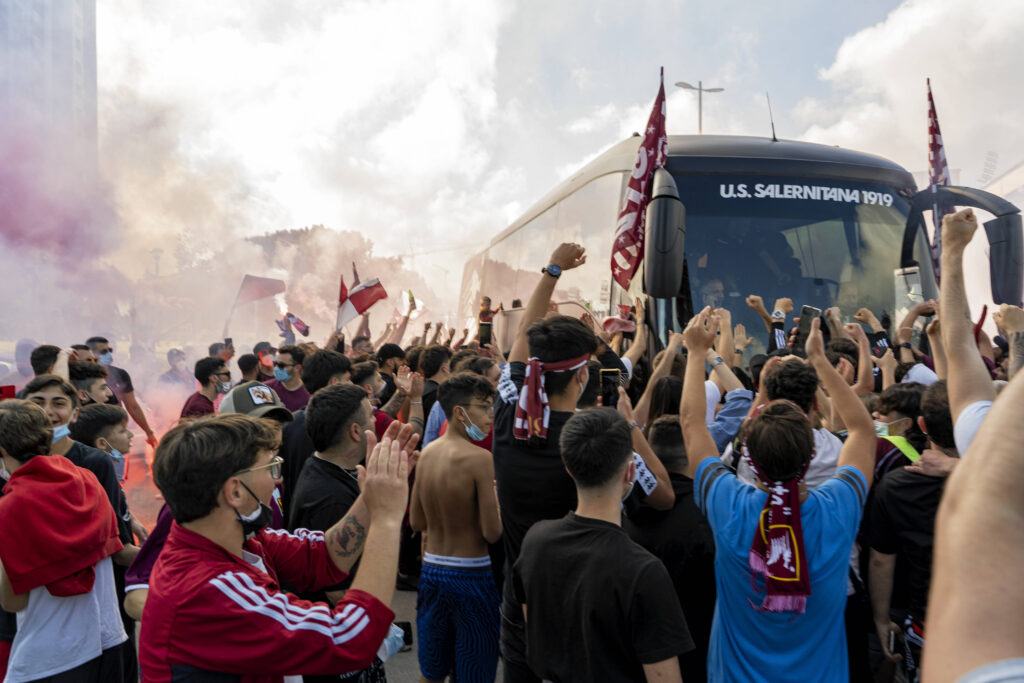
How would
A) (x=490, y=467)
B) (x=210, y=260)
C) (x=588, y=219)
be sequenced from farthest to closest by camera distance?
1. (x=210, y=260)
2. (x=588, y=219)
3. (x=490, y=467)

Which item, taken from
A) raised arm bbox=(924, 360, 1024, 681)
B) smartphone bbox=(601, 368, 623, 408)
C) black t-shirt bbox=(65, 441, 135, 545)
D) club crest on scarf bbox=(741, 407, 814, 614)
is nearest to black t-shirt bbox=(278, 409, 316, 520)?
black t-shirt bbox=(65, 441, 135, 545)

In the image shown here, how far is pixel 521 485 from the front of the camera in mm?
3096

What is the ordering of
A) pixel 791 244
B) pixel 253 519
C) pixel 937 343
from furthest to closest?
pixel 791 244 < pixel 937 343 < pixel 253 519

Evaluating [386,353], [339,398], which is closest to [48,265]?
[386,353]

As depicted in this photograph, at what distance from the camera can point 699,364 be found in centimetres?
301

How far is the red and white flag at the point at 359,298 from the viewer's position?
36.6 feet

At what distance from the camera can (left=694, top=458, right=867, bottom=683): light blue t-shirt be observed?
2.31 metres

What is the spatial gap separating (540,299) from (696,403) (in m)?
1.05

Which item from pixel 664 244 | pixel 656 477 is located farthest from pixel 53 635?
pixel 664 244

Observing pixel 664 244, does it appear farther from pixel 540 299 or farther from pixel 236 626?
pixel 236 626

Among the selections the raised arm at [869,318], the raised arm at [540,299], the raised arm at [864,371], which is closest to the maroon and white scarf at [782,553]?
the raised arm at [540,299]

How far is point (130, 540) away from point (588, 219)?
6253 millimetres

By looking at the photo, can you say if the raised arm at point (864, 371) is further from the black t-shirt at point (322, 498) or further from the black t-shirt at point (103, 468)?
the black t-shirt at point (103, 468)

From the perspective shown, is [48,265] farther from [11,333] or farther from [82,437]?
[82,437]
